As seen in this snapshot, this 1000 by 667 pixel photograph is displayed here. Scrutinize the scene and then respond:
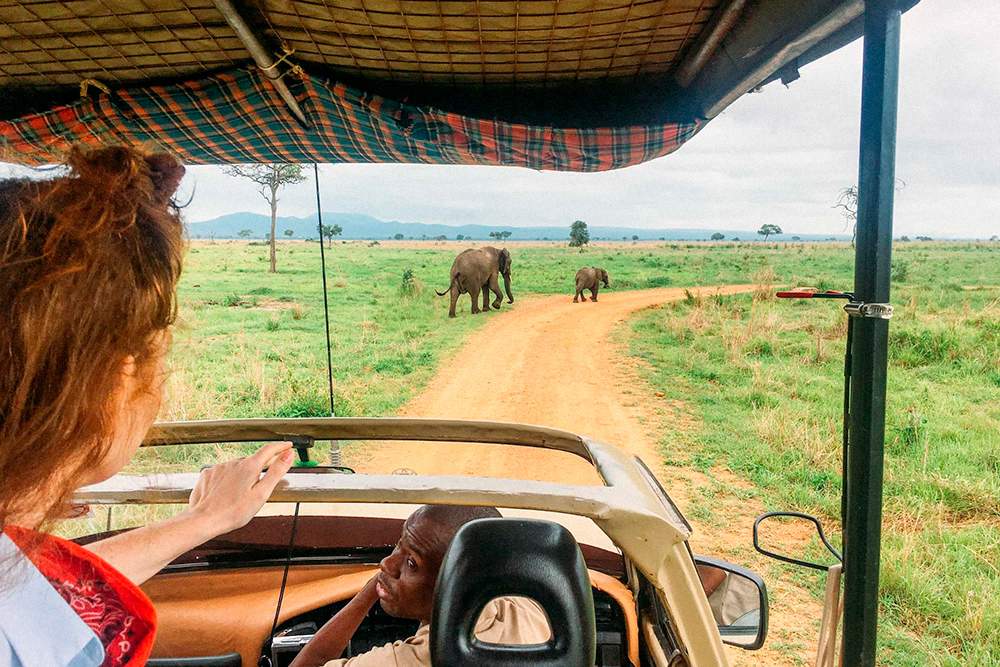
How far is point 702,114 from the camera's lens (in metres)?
2.23

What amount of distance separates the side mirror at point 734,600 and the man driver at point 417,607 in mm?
545

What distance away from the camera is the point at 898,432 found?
20.8 feet

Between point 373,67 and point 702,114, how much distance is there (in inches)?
44.8

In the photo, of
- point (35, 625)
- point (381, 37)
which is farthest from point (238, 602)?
point (381, 37)

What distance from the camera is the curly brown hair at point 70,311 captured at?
56 centimetres

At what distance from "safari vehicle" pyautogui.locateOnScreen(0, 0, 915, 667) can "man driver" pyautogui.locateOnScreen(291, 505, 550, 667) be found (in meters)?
0.19

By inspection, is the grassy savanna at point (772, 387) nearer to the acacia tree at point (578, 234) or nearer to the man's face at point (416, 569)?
the man's face at point (416, 569)

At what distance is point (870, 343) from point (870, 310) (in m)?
0.09

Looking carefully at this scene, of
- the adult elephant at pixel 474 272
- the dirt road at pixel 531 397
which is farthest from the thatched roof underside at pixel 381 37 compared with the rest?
the adult elephant at pixel 474 272

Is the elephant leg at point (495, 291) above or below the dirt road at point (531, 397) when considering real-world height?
above

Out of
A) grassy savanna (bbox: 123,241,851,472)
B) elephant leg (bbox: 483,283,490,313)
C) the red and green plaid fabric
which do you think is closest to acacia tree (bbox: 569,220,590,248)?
grassy savanna (bbox: 123,241,851,472)

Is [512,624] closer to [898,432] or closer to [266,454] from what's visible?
[266,454]

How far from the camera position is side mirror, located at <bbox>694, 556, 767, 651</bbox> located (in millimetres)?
1520

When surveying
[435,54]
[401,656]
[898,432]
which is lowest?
[898,432]
